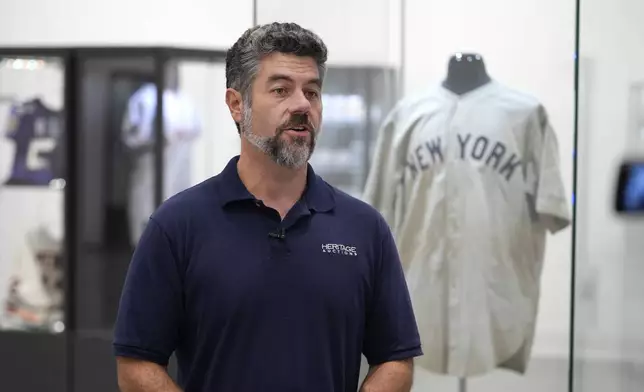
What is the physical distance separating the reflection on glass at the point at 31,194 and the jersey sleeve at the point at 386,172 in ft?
5.56

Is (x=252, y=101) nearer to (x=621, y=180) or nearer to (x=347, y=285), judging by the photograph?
(x=347, y=285)

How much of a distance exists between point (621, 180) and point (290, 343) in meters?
1.80

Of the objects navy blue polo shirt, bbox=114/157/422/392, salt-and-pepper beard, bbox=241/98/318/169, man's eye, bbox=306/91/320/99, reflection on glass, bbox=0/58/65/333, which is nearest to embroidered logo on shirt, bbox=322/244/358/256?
navy blue polo shirt, bbox=114/157/422/392

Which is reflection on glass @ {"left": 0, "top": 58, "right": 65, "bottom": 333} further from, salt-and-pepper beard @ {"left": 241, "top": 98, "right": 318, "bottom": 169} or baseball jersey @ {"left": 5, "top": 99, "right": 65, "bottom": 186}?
salt-and-pepper beard @ {"left": 241, "top": 98, "right": 318, "bottom": 169}

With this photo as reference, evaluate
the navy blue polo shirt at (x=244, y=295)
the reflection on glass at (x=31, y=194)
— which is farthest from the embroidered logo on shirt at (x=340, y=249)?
the reflection on glass at (x=31, y=194)

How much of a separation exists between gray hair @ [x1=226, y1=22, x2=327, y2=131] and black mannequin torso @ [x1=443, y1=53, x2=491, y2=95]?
1.39 meters

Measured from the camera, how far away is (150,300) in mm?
1422

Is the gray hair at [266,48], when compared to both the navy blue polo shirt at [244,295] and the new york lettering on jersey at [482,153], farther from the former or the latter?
the new york lettering on jersey at [482,153]

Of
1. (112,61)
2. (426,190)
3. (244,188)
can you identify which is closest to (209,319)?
(244,188)

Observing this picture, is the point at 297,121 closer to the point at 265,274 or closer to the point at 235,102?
the point at 235,102

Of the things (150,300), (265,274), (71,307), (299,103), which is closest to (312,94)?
(299,103)

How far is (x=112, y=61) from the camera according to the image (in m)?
3.96

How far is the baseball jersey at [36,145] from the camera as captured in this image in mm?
4023

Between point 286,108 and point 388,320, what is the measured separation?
39 cm
